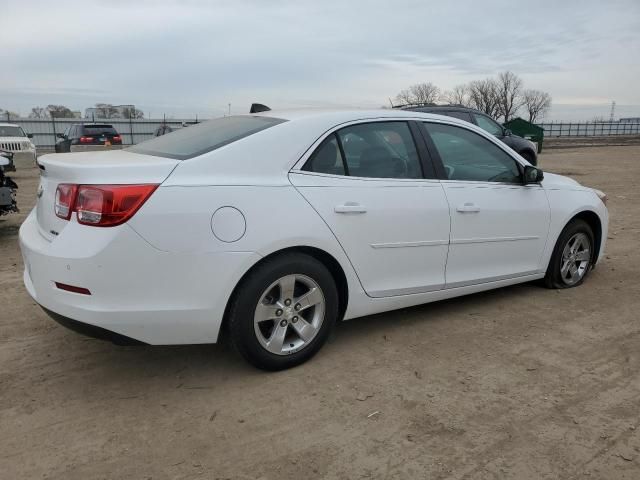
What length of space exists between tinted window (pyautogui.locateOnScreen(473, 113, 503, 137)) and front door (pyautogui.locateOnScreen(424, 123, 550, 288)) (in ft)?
24.2

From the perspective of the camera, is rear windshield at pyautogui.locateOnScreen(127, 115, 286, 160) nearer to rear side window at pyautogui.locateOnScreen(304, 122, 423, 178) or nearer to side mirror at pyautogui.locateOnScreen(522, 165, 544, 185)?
rear side window at pyautogui.locateOnScreen(304, 122, 423, 178)

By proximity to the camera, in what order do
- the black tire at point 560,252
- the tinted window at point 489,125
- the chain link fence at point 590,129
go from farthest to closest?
the chain link fence at point 590,129, the tinted window at point 489,125, the black tire at point 560,252

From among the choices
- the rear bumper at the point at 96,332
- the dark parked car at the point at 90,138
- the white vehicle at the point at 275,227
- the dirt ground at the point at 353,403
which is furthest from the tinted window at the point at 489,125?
the dark parked car at the point at 90,138

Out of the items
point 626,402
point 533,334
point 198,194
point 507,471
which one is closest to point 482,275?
point 533,334

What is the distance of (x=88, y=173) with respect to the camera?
2969 mm

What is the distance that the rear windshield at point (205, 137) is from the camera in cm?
339

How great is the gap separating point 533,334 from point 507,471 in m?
1.76

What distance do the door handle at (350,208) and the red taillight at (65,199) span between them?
1494 millimetres

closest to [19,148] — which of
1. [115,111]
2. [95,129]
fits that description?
[95,129]

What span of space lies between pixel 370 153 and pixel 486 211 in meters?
1.10

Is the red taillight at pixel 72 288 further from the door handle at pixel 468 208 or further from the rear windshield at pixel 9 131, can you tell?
the rear windshield at pixel 9 131

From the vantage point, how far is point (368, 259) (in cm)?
368

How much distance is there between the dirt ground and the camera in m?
2.58

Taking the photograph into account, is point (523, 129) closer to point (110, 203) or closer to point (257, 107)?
point (257, 107)
